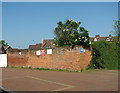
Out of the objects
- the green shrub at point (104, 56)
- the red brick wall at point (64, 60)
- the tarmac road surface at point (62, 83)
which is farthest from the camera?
the green shrub at point (104, 56)

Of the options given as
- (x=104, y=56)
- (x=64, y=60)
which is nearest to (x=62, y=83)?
(x=64, y=60)

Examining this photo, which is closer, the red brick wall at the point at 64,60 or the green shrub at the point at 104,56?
the red brick wall at the point at 64,60

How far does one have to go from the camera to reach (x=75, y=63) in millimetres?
14281

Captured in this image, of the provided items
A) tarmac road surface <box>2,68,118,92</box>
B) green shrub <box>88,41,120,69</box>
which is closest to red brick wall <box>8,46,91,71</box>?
green shrub <box>88,41,120,69</box>

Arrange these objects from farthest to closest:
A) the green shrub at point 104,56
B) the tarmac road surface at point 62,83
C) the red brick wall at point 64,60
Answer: the green shrub at point 104,56 → the red brick wall at point 64,60 → the tarmac road surface at point 62,83

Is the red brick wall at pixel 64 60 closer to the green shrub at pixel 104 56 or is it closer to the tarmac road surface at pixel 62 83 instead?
the green shrub at pixel 104 56

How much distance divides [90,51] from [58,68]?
3879mm

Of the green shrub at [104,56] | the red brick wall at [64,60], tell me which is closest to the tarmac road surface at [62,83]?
the red brick wall at [64,60]

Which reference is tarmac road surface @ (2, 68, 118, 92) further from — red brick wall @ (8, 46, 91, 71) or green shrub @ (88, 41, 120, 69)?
green shrub @ (88, 41, 120, 69)

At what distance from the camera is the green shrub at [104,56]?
1598cm

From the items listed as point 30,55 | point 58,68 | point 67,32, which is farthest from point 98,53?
point 67,32

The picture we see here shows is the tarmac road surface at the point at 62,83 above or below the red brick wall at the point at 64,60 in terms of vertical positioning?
below

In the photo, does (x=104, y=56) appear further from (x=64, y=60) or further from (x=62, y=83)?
(x=62, y=83)

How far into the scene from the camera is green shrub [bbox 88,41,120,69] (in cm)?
1598
